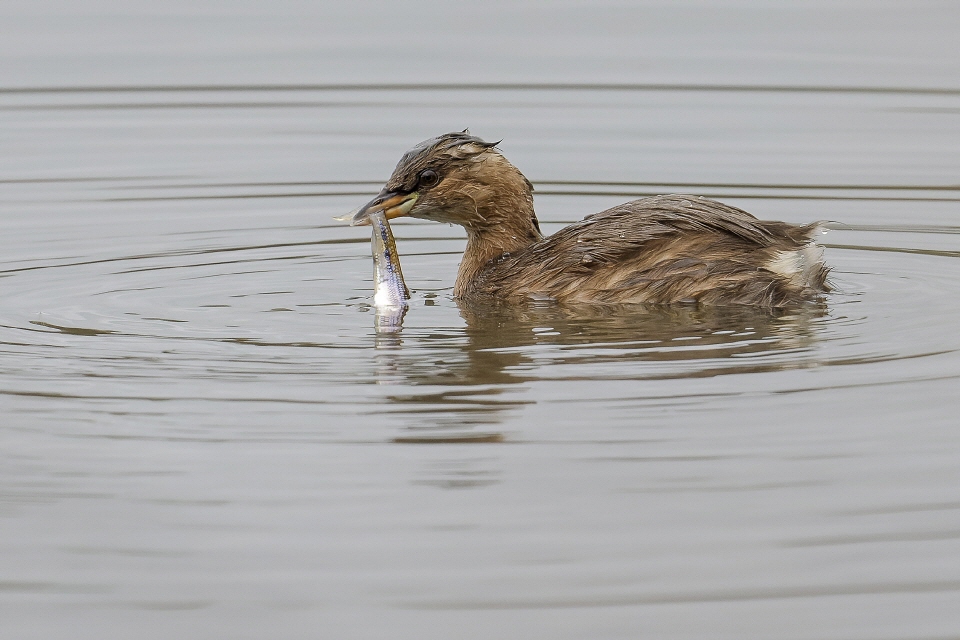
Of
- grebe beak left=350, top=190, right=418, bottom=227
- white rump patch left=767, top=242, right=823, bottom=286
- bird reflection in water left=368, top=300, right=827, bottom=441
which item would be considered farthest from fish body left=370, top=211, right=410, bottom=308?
white rump patch left=767, top=242, right=823, bottom=286

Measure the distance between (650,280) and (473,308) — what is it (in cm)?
92

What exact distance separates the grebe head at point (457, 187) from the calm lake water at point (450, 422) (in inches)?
18.5

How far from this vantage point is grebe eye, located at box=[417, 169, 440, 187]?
8.98 meters

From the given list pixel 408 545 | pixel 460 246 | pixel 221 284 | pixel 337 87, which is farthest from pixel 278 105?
pixel 408 545

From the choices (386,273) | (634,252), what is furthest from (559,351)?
(386,273)

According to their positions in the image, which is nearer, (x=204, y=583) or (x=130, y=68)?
(x=204, y=583)

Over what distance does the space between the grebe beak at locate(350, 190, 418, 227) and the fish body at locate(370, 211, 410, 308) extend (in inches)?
4.3

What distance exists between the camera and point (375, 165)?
12.6 m

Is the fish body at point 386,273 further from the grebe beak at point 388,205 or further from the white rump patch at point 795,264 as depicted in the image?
the white rump patch at point 795,264

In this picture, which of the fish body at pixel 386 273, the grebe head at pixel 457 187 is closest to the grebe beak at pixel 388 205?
the grebe head at pixel 457 187

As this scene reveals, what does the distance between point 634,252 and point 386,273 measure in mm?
1211

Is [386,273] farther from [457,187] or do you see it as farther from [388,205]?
[457,187]

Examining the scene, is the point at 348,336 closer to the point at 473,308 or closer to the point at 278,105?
the point at 473,308

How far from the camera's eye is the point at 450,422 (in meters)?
6.16
